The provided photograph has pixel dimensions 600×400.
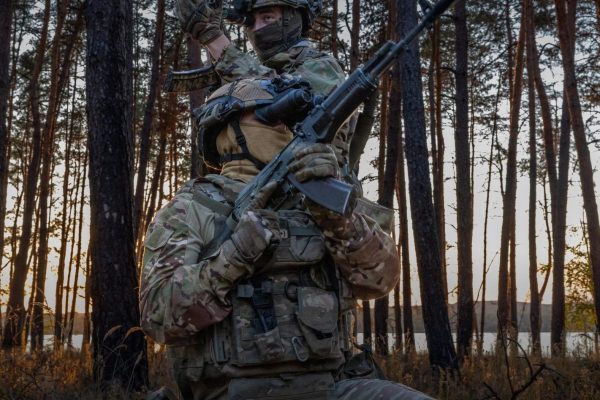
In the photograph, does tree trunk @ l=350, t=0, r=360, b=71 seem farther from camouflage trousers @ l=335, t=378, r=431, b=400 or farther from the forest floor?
camouflage trousers @ l=335, t=378, r=431, b=400

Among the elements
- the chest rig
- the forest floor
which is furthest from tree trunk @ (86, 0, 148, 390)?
the chest rig

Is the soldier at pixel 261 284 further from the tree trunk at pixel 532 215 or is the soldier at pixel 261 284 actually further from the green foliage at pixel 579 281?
the green foliage at pixel 579 281

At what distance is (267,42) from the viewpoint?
3.21 metres

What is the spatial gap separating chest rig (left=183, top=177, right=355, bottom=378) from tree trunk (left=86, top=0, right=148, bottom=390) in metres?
4.57

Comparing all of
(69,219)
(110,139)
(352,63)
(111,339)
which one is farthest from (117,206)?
(69,219)

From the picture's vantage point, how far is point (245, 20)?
10.6 ft

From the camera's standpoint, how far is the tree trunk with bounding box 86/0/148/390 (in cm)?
697

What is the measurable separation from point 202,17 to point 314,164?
1.03 meters

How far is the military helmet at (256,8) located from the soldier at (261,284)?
1.48ft

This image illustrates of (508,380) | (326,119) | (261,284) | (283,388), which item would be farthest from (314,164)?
(508,380)

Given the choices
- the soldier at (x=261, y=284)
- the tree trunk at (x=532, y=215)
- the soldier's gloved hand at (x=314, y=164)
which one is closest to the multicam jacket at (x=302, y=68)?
the soldier at (x=261, y=284)

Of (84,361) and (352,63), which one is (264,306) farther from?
(352,63)

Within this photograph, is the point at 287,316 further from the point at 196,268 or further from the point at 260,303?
the point at 196,268

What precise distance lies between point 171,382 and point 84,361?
1660mm
